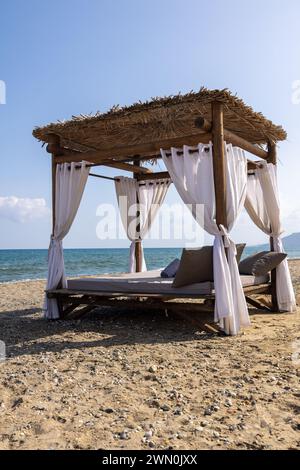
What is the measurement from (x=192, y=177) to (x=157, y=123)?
1.18 metres

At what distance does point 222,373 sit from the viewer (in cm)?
354

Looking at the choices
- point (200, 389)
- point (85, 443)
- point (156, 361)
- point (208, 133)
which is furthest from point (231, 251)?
point (85, 443)

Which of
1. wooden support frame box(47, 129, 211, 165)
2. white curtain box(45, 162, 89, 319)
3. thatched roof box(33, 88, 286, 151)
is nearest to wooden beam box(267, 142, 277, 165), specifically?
thatched roof box(33, 88, 286, 151)

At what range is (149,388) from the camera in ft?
10.6

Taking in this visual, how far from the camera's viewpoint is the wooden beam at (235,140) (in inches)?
196

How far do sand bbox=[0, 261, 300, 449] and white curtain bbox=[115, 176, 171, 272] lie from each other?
113 inches

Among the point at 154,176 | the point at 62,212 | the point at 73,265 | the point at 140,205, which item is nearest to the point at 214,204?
the point at 62,212

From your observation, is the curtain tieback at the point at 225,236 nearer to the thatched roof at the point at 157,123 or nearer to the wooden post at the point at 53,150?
the thatched roof at the point at 157,123

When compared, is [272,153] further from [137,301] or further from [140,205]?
[137,301]

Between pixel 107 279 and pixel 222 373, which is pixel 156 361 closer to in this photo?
pixel 222 373

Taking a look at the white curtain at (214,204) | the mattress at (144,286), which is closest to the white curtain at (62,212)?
the mattress at (144,286)

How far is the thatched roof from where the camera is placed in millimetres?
5059

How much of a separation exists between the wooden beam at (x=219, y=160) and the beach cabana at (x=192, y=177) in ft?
0.04

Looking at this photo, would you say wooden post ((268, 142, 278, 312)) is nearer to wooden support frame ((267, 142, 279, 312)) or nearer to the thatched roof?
wooden support frame ((267, 142, 279, 312))
